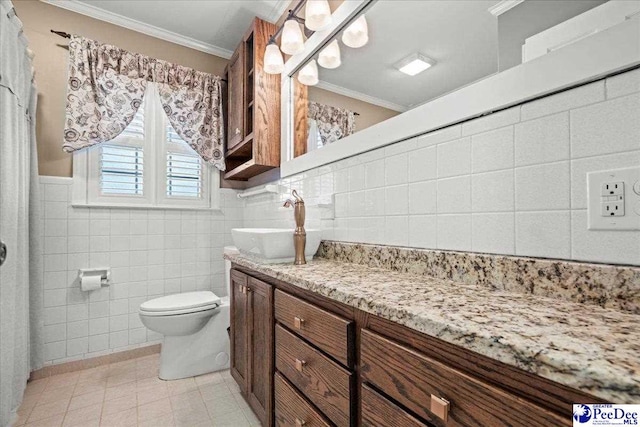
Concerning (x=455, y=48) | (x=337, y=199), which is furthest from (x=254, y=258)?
(x=455, y=48)

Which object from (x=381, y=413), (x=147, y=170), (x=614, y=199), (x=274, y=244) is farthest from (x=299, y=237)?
(x=147, y=170)

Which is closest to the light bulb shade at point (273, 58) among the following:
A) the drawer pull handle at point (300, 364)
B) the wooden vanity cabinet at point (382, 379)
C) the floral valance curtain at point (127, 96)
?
the floral valance curtain at point (127, 96)

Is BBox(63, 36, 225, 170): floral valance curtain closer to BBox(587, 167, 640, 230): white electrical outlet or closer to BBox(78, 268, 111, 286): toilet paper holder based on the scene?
BBox(78, 268, 111, 286): toilet paper holder

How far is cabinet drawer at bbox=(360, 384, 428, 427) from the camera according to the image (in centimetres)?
59

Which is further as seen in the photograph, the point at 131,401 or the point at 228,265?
the point at 228,265

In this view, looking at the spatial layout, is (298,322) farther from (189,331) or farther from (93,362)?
(93,362)

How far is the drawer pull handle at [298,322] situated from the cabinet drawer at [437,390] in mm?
298

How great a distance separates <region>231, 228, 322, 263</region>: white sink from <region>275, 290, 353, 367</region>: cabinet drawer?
260 mm

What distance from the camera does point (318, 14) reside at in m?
1.61

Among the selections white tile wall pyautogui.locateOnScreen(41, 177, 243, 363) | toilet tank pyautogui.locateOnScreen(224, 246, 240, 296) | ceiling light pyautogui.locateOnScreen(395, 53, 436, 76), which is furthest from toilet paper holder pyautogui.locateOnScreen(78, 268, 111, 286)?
ceiling light pyautogui.locateOnScreen(395, 53, 436, 76)

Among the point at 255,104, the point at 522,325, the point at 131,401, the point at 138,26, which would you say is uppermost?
the point at 138,26

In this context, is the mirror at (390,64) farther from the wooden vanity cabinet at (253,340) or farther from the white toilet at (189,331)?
the white toilet at (189,331)

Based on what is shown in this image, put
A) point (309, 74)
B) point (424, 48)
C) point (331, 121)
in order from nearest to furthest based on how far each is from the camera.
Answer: point (424, 48) → point (331, 121) → point (309, 74)

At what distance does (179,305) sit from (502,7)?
220cm
